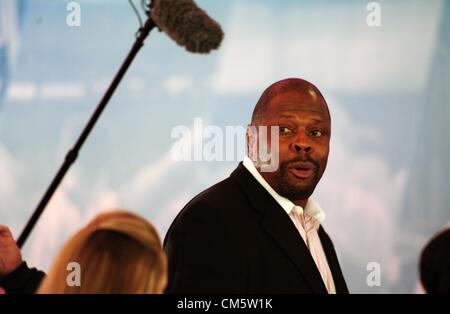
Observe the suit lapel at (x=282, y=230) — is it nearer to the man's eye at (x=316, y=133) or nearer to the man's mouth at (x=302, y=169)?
the man's mouth at (x=302, y=169)

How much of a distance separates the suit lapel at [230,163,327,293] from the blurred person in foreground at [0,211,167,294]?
625mm

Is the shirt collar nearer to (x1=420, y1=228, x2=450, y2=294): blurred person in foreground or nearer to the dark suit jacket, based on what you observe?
the dark suit jacket

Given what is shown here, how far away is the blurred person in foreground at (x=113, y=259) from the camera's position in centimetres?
130

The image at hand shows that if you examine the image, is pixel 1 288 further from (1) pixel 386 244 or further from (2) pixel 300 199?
(1) pixel 386 244

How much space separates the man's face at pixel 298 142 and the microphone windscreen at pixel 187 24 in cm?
30

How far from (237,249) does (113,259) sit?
593 millimetres

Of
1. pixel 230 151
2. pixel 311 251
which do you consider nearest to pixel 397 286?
pixel 230 151

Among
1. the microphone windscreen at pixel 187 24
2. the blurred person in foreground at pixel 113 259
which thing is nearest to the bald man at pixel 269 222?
the microphone windscreen at pixel 187 24

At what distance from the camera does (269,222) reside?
1.96m

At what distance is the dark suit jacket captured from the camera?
181 cm

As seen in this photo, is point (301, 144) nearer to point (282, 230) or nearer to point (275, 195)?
point (275, 195)

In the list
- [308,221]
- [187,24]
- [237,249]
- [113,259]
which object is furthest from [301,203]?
[113,259]

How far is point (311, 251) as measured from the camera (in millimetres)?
2074

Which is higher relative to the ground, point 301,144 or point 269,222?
point 301,144
